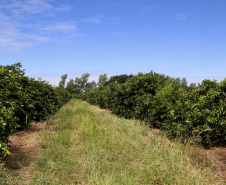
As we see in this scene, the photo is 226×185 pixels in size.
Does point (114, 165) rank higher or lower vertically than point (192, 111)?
lower

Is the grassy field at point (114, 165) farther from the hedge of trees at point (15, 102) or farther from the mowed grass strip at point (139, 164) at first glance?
the hedge of trees at point (15, 102)

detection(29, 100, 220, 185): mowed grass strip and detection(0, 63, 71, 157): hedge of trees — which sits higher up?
detection(0, 63, 71, 157): hedge of trees

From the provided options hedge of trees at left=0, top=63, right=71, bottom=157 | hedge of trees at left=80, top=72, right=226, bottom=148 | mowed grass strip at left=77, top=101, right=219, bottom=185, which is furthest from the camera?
hedge of trees at left=80, top=72, right=226, bottom=148

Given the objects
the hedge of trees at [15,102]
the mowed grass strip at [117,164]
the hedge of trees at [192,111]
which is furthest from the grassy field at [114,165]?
the hedge of trees at [192,111]

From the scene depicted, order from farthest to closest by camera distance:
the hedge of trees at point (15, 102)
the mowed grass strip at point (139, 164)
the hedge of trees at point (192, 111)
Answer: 1. the hedge of trees at point (192, 111)
2. the hedge of trees at point (15, 102)
3. the mowed grass strip at point (139, 164)

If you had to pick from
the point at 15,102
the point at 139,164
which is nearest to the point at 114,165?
the point at 139,164

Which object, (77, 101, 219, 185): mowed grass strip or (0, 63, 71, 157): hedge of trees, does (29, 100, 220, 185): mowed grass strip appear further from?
(0, 63, 71, 157): hedge of trees

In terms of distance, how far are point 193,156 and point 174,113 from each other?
309cm

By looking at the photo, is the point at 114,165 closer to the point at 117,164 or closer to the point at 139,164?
the point at 117,164

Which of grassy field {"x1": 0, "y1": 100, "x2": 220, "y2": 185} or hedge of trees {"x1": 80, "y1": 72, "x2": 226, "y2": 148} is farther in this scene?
hedge of trees {"x1": 80, "y1": 72, "x2": 226, "y2": 148}

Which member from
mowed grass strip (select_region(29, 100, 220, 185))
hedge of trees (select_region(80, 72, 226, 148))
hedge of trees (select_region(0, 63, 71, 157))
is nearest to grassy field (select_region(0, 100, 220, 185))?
mowed grass strip (select_region(29, 100, 220, 185))

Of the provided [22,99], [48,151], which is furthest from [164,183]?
[22,99]

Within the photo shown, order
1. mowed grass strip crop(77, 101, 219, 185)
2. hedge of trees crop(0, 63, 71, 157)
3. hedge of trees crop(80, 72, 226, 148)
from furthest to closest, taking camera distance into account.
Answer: hedge of trees crop(80, 72, 226, 148), hedge of trees crop(0, 63, 71, 157), mowed grass strip crop(77, 101, 219, 185)

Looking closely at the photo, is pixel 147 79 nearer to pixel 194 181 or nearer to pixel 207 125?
pixel 207 125
